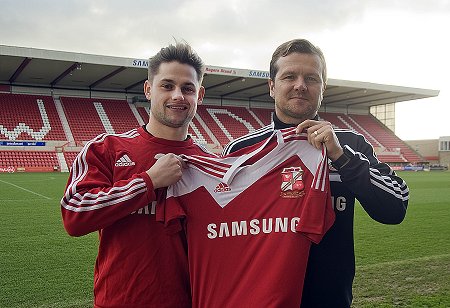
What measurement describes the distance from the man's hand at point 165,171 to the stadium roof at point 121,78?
1959 cm

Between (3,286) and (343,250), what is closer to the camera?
(343,250)

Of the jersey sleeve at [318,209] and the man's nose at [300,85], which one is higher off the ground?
the man's nose at [300,85]

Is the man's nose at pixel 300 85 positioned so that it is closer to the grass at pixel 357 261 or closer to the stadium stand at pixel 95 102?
the grass at pixel 357 261

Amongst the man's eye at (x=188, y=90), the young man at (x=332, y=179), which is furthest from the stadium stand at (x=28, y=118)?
the young man at (x=332, y=179)

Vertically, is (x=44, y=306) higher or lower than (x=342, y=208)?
lower

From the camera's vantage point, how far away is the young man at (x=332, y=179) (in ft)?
5.90

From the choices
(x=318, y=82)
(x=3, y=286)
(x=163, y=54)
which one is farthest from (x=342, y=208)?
(x=3, y=286)

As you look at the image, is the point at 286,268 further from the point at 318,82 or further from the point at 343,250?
the point at 318,82

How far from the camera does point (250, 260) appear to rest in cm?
187

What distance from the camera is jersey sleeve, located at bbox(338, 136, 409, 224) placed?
1.77 m

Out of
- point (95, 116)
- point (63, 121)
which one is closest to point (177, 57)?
point (63, 121)

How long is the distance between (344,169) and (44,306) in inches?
117

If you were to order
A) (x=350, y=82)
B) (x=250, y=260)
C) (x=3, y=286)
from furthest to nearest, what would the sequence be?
(x=350, y=82), (x=3, y=286), (x=250, y=260)

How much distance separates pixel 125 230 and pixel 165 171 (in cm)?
32
